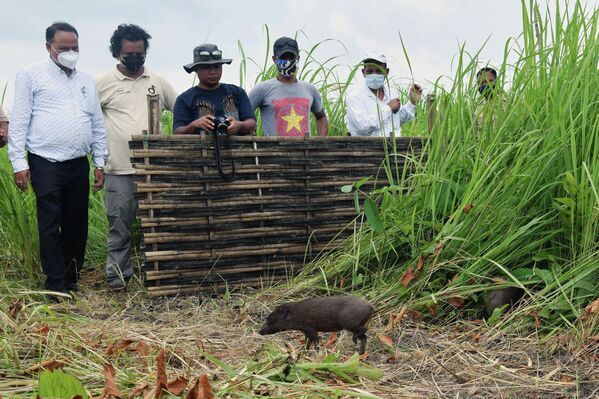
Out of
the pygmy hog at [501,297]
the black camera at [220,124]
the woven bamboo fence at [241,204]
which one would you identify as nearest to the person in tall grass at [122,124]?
the woven bamboo fence at [241,204]

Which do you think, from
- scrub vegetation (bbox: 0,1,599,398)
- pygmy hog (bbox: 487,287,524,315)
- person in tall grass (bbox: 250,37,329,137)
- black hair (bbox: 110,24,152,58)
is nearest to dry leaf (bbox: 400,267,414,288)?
scrub vegetation (bbox: 0,1,599,398)

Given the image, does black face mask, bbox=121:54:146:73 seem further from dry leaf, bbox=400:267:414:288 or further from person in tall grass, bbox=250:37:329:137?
dry leaf, bbox=400:267:414:288

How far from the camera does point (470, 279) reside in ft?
14.0

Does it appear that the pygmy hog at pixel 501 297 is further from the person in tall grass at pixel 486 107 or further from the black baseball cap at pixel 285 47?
the black baseball cap at pixel 285 47

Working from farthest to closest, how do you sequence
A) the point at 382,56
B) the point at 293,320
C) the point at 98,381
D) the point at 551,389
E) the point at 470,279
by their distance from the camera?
the point at 382,56, the point at 470,279, the point at 293,320, the point at 551,389, the point at 98,381

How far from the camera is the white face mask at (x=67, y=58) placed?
5.70 metres

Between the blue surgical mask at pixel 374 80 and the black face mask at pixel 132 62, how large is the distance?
2.02m

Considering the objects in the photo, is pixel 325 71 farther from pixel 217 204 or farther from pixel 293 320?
pixel 293 320

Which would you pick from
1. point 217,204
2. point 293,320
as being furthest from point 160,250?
point 293,320

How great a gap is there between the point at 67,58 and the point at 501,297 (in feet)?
12.0

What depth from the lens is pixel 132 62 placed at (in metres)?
6.17

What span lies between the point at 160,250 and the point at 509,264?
2.51 m

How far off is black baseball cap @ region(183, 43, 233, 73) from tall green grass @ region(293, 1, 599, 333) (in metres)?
1.84

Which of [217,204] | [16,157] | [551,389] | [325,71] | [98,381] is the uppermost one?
[325,71]
